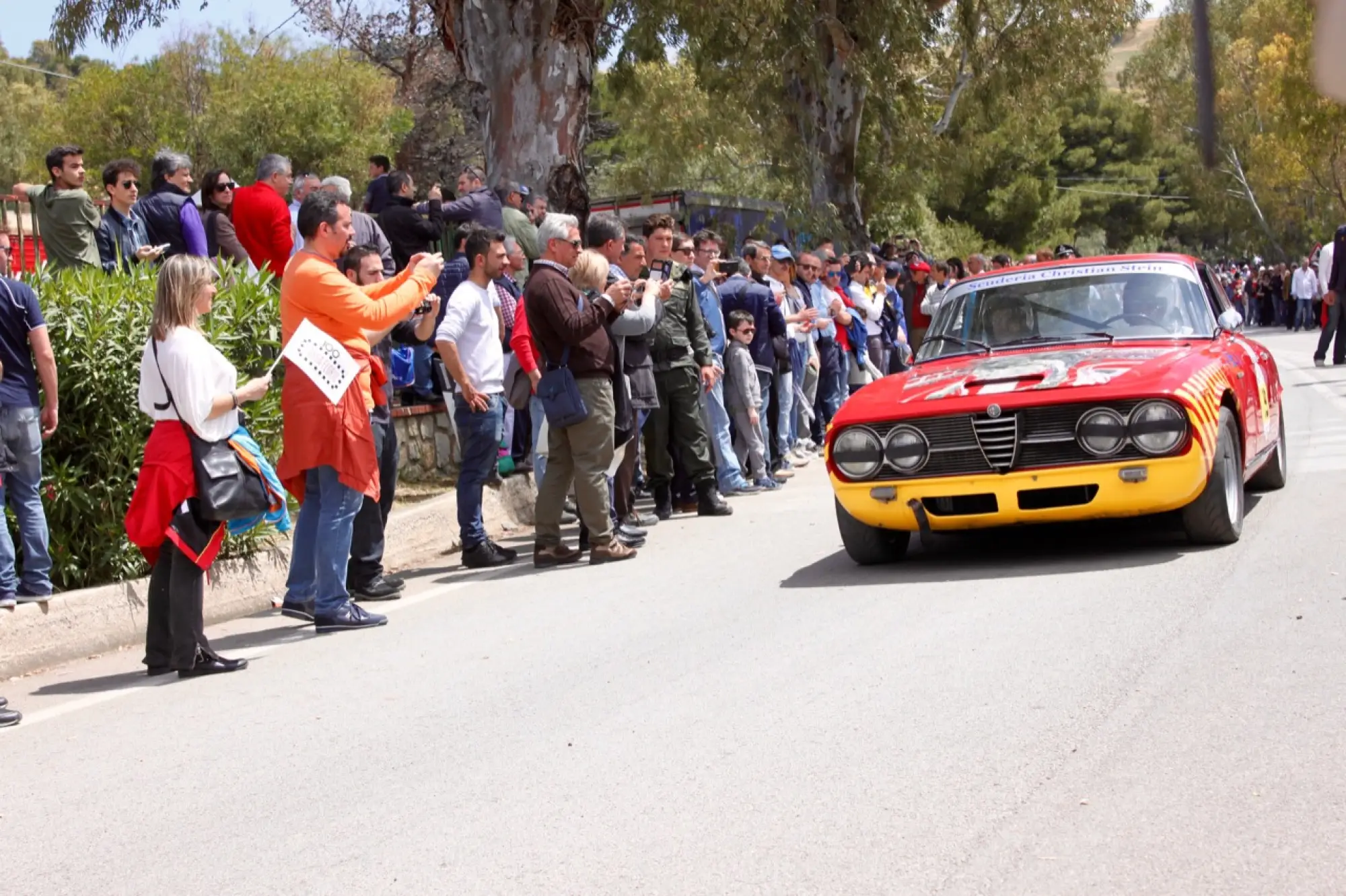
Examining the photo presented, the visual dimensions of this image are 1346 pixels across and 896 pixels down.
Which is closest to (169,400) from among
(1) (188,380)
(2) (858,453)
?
(1) (188,380)

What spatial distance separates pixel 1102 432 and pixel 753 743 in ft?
11.0

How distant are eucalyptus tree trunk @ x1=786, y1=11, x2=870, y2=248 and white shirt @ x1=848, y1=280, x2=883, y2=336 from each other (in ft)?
36.8

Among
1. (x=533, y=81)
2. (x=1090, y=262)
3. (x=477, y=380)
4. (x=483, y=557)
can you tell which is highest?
(x=533, y=81)

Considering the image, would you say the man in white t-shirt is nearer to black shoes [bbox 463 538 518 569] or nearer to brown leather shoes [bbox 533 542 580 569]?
black shoes [bbox 463 538 518 569]

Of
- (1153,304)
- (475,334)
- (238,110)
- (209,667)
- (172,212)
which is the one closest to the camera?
(209,667)

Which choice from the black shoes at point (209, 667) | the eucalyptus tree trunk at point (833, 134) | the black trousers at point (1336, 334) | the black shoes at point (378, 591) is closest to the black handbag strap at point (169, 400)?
the black shoes at point (209, 667)

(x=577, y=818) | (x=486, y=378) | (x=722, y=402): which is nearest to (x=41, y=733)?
(x=577, y=818)

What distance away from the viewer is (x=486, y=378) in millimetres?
10242

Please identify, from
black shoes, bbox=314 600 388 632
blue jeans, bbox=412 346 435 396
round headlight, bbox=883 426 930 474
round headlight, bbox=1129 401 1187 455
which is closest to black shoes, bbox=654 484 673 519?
blue jeans, bbox=412 346 435 396

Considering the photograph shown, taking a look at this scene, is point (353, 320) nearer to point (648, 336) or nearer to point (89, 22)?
point (648, 336)

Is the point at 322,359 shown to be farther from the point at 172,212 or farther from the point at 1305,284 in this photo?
the point at 1305,284

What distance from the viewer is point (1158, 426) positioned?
26.0 feet

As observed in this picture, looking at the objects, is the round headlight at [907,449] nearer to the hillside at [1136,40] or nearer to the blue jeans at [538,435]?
the hillside at [1136,40]

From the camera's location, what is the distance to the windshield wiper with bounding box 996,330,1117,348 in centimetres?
925
